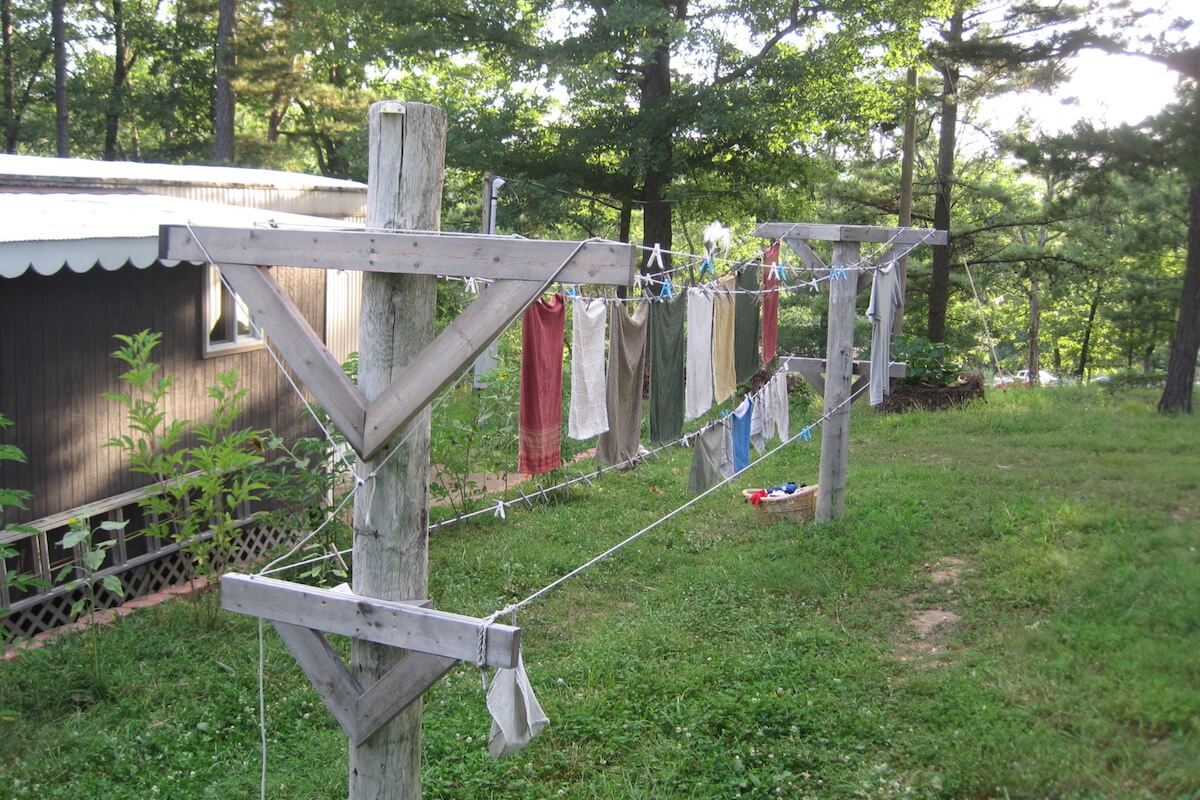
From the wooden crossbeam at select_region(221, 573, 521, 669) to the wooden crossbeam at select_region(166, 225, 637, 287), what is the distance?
3.65ft

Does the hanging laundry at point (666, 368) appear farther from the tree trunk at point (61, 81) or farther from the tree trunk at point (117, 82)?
the tree trunk at point (117, 82)

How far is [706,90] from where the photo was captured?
15.2m

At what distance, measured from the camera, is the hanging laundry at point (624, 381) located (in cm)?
671

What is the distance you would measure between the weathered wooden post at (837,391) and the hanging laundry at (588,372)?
9.71 feet

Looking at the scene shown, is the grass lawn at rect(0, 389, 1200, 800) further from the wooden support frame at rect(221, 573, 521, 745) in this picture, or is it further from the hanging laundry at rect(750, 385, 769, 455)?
the wooden support frame at rect(221, 573, 521, 745)

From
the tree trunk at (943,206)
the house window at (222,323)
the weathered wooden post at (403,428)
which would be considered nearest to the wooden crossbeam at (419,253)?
the weathered wooden post at (403,428)

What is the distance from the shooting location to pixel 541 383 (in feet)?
18.9

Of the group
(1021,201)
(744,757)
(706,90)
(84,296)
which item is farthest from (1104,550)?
(1021,201)

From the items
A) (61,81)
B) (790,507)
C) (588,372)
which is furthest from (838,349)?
(61,81)

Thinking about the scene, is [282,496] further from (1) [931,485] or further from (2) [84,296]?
(1) [931,485]

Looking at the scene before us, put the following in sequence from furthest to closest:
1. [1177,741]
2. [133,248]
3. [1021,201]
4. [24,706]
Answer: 1. [1021,201]
2. [133,248]
3. [24,706]
4. [1177,741]

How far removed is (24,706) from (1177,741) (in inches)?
236

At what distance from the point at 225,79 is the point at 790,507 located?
16613 millimetres

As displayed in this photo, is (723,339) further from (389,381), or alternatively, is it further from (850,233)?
(389,381)
